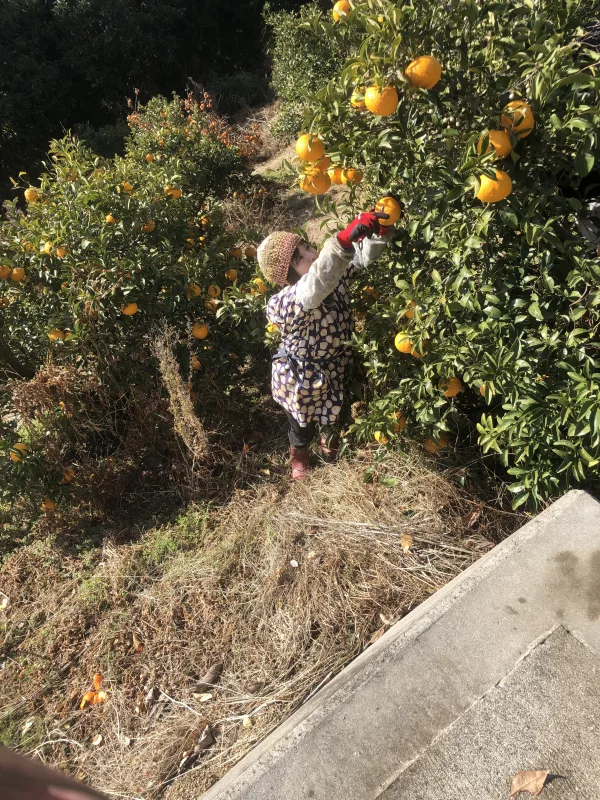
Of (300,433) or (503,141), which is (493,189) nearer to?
(503,141)

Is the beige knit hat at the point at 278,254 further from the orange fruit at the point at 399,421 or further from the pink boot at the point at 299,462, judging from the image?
the pink boot at the point at 299,462

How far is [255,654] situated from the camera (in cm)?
223

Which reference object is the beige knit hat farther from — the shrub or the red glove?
the shrub

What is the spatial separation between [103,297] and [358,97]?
1.85 m

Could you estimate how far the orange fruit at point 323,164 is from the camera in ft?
6.25

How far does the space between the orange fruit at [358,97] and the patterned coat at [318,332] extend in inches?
20.4

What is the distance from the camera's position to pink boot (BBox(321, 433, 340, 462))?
302 centimetres

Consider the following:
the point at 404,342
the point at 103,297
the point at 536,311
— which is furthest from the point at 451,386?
the point at 103,297

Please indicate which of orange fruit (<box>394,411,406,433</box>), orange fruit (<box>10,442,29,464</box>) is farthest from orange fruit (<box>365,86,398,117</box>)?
orange fruit (<box>10,442,29,464</box>)

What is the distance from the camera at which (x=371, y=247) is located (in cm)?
213

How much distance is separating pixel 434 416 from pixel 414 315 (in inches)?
18.8

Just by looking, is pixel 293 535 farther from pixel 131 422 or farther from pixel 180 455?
pixel 131 422

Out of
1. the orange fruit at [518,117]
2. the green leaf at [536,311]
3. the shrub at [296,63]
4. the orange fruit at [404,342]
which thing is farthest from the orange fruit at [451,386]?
the shrub at [296,63]

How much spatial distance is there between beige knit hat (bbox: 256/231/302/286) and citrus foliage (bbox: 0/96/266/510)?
0.47 m
